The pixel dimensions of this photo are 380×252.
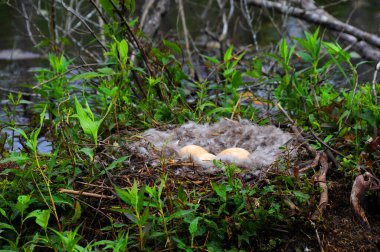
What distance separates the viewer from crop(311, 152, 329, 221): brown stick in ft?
8.71

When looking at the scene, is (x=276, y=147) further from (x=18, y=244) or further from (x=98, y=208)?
(x=18, y=244)

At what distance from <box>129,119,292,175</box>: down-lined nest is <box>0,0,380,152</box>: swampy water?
311cm

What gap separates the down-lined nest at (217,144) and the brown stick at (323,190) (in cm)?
25

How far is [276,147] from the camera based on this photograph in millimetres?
3225

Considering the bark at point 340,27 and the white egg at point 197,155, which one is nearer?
the white egg at point 197,155

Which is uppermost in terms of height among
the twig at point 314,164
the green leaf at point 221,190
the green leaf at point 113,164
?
the green leaf at point 221,190

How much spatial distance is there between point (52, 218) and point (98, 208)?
254 millimetres

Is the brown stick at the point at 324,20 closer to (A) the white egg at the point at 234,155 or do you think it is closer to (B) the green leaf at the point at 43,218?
(A) the white egg at the point at 234,155

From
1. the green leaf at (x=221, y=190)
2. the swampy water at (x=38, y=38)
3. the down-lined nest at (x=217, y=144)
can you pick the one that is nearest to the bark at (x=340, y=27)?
the swampy water at (x=38, y=38)

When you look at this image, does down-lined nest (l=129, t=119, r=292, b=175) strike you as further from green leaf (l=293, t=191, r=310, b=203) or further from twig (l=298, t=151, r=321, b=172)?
green leaf (l=293, t=191, r=310, b=203)

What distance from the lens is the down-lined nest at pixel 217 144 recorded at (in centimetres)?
306

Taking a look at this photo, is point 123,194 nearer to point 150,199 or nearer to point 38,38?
point 150,199

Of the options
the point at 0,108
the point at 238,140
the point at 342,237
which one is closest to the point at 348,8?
the point at 0,108

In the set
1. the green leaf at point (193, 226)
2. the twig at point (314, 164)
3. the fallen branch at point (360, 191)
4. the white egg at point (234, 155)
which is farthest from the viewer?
the white egg at point (234, 155)
